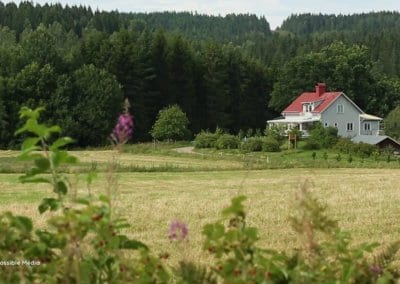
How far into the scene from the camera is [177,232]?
2.79 metres

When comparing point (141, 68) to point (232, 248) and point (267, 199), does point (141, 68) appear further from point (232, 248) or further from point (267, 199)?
point (232, 248)

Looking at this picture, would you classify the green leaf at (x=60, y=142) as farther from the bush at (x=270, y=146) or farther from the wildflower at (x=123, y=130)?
the bush at (x=270, y=146)

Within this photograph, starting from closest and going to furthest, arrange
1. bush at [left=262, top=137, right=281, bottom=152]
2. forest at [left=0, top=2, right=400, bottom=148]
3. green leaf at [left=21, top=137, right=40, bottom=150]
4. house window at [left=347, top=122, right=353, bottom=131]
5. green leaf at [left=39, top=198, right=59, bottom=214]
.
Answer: green leaf at [left=21, top=137, right=40, bottom=150]
green leaf at [left=39, top=198, right=59, bottom=214]
bush at [left=262, top=137, right=281, bottom=152]
forest at [left=0, top=2, right=400, bottom=148]
house window at [left=347, top=122, right=353, bottom=131]

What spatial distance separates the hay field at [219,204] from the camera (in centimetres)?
1162

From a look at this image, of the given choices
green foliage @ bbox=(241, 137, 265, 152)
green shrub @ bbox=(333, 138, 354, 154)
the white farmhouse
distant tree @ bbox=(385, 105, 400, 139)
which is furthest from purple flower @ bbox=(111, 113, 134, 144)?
distant tree @ bbox=(385, 105, 400, 139)

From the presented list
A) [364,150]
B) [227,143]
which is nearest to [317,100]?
[227,143]

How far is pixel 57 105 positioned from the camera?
6662cm

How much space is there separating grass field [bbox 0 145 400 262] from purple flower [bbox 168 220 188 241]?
1.64 feet

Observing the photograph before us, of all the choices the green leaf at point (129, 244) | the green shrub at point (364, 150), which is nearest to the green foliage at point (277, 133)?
the green shrub at point (364, 150)

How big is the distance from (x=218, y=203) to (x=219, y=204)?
0.30 meters

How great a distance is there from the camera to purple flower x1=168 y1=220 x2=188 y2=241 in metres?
2.77

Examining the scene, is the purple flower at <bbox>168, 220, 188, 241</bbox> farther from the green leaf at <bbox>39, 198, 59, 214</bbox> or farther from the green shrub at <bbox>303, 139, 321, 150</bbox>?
the green shrub at <bbox>303, 139, 321, 150</bbox>

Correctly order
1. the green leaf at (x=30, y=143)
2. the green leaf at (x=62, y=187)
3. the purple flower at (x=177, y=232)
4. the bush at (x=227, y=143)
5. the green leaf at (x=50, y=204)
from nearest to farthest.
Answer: the purple flower at (x=177, y=232), the green leaf at (x=30, y=143), the green leaf at (x=62, y=187), the green leaf at (x=50, y=204), the bush at (x=227, y=143)

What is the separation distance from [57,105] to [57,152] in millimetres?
64845
